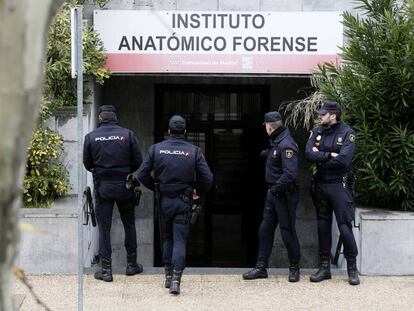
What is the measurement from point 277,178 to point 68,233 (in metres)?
2.23

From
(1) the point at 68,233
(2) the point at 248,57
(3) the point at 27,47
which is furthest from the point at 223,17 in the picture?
(3) the point at 27,47

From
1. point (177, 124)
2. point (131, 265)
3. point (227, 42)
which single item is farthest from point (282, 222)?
point (227, 42)

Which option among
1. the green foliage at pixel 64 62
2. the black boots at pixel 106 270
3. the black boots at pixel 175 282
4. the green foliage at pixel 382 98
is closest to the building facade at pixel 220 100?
the green foliage at pixel 64 62

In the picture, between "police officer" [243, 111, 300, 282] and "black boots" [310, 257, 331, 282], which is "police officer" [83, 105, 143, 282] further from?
"black boots" [310, 257, 331, 282]

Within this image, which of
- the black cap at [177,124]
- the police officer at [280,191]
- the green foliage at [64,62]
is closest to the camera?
the black cap at [177,124]

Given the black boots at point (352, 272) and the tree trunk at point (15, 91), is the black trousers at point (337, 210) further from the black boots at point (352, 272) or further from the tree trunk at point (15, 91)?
the tree trunk at point (15, 91)

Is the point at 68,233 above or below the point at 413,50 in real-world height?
below

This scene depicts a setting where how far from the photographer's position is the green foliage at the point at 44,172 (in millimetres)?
8148

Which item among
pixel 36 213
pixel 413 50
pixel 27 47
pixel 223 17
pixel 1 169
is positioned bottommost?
pixel 36 213

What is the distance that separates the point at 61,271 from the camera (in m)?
7.84

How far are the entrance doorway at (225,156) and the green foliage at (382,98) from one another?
291cm

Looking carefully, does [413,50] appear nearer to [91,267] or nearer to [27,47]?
[91,267]

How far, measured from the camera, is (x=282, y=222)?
7.54 m

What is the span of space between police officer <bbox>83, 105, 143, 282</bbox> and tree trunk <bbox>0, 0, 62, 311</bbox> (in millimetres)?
5282
